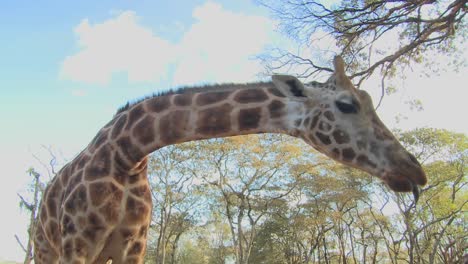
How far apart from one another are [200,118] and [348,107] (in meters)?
1.41

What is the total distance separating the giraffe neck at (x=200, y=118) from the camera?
12.7 ft

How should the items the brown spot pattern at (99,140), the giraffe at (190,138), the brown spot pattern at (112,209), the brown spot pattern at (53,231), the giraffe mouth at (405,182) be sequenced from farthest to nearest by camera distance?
the brown spot pattern at (53,231) < the brown spot pattern at (99,140) < the brown spot pattern at (112,209) < the giraffe at (190,138) < the giraffe mouth at (405,182)

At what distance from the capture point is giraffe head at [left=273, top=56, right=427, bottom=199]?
3.20m

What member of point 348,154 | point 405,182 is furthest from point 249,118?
point 405,182

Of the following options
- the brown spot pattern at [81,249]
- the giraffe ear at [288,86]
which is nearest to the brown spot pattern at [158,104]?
the giraffe ear at [288,86]

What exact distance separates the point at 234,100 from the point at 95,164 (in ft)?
5.61

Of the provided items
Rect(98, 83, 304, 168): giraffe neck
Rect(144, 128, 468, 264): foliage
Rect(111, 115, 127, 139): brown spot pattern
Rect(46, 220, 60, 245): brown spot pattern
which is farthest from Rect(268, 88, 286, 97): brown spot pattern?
Rect(144, 128, 468, 264): foliage

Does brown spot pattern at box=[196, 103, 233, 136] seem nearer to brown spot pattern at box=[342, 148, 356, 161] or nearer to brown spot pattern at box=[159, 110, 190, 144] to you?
brown spot pattern at box=[159, 110, 190, 144]

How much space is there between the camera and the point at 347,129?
3.54 m

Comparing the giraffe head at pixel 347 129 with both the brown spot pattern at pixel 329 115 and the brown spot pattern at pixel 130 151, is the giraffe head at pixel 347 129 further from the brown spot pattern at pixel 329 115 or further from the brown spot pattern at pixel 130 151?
the brown spot pattern at pixel 130 151

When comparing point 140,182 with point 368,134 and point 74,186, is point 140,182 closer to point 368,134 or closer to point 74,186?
point 74,186

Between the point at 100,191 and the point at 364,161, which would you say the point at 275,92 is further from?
the point at 100,191

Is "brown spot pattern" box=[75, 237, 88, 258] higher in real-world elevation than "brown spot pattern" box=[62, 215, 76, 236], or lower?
lower

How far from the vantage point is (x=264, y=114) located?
3875 millimetres
